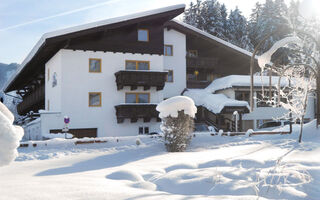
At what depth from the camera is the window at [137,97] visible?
23.1 metres

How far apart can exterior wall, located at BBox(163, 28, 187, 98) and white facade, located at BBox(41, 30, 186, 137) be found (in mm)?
4600

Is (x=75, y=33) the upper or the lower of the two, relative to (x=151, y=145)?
upper

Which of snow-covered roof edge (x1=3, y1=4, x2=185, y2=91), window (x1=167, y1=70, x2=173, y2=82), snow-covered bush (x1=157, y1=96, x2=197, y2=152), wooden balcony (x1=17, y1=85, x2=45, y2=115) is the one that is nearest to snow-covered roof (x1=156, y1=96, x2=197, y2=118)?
snow-covered bush (x1=157, y1=96, x2=197, y2=152)

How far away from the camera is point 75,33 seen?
66.4 feet

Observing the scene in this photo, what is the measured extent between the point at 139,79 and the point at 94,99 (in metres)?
3.64

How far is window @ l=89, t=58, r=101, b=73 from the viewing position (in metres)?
22.1

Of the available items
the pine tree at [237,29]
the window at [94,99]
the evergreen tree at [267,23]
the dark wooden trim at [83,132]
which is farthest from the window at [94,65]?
the evergreen tree at [267,23]

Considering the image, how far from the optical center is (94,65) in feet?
72.7

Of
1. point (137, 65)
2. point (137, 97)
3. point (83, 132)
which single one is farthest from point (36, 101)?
point (137, 65)

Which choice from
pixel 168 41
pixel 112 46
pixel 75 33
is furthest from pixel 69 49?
pixel 168 41

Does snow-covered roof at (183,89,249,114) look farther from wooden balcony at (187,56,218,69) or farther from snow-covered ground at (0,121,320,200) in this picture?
snow-covered ground at (0,121,320,200)

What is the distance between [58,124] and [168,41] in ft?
43.4

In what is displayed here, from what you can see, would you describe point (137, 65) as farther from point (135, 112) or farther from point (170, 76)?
point (170, 76)

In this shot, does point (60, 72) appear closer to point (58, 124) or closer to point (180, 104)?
point (58, 124)
